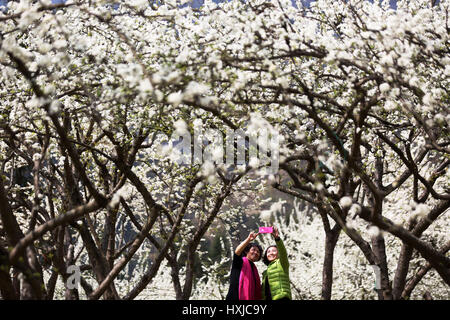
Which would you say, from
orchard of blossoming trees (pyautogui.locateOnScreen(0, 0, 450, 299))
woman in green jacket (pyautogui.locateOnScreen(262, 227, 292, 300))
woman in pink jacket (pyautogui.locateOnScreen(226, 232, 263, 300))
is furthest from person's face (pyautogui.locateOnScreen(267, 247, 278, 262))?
orchard of blossoming trees (pyautogui.locateOnScreen(0, 0, 450, 299))

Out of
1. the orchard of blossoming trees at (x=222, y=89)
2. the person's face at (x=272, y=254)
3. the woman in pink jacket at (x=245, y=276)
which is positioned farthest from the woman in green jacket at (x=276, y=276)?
the orchard of blossoming trees at (x=222, y=89)

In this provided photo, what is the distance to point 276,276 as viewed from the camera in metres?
7.24

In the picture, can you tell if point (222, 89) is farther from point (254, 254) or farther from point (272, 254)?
point (272, 254)

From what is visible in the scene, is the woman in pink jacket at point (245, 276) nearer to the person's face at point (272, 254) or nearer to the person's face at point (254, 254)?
the person's face at point (254, 254)

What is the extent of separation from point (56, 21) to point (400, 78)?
3365 millimetres

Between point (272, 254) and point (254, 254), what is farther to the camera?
point (272, 254)

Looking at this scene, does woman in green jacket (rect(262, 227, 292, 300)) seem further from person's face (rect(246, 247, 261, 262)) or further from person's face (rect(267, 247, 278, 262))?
person's face (rect(246, 247, 261, 262))

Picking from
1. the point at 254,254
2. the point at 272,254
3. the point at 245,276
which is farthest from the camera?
the point at 272,254

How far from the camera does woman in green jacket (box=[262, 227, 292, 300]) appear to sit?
719cm

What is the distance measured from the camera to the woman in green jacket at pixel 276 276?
283 inches

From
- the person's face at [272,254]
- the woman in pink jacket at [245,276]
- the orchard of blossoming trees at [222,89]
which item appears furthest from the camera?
the person's face at [272,254]

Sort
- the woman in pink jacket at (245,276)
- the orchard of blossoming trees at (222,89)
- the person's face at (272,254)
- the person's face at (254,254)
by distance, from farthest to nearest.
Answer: the person's face at (272,254)
the person's face at (254,254)
the woman in pink jacket at (245,276)
the orchard of blossoming trees at (222,89)

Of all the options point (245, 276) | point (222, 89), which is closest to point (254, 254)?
point (245, 276)

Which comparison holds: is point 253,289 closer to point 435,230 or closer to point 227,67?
point 227,67
